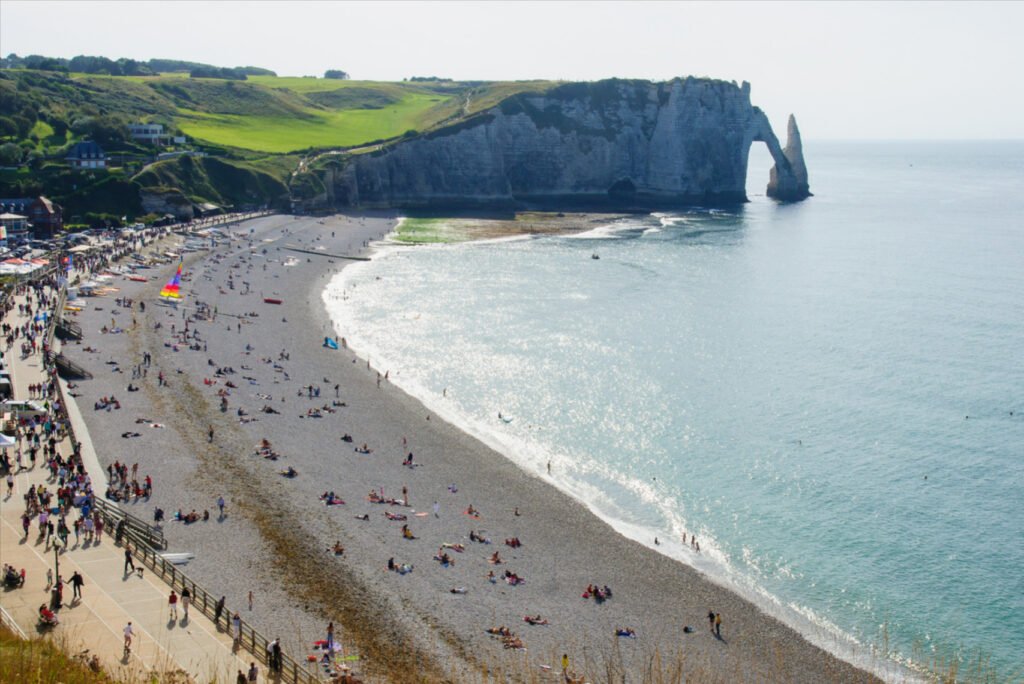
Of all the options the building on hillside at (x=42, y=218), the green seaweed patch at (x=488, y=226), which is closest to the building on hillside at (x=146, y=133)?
the building on hillside at (x=42, y=218)

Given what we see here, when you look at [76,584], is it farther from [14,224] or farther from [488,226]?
[488,226]

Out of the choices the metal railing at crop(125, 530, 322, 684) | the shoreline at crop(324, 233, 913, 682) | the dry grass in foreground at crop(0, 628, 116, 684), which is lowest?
the shoreline at crop(324, 233, 913, 682)

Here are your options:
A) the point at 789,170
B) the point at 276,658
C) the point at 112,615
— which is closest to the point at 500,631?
the point at 276,658

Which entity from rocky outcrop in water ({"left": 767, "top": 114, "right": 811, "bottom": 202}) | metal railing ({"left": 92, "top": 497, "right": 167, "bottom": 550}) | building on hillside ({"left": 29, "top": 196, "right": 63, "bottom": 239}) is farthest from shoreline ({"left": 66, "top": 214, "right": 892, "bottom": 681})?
rocky outcrop in water ({"left": 767, "top": 114, "right": 811, "bottom": 202})

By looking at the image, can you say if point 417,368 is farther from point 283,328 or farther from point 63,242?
point 63,242

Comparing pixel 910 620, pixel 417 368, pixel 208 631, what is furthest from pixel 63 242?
pixel 910 620

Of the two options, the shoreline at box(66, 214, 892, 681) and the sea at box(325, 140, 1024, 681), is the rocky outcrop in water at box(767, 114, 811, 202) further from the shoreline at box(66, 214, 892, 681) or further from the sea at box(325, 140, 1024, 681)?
the shoreline at box(66, 214, 892, 681)
